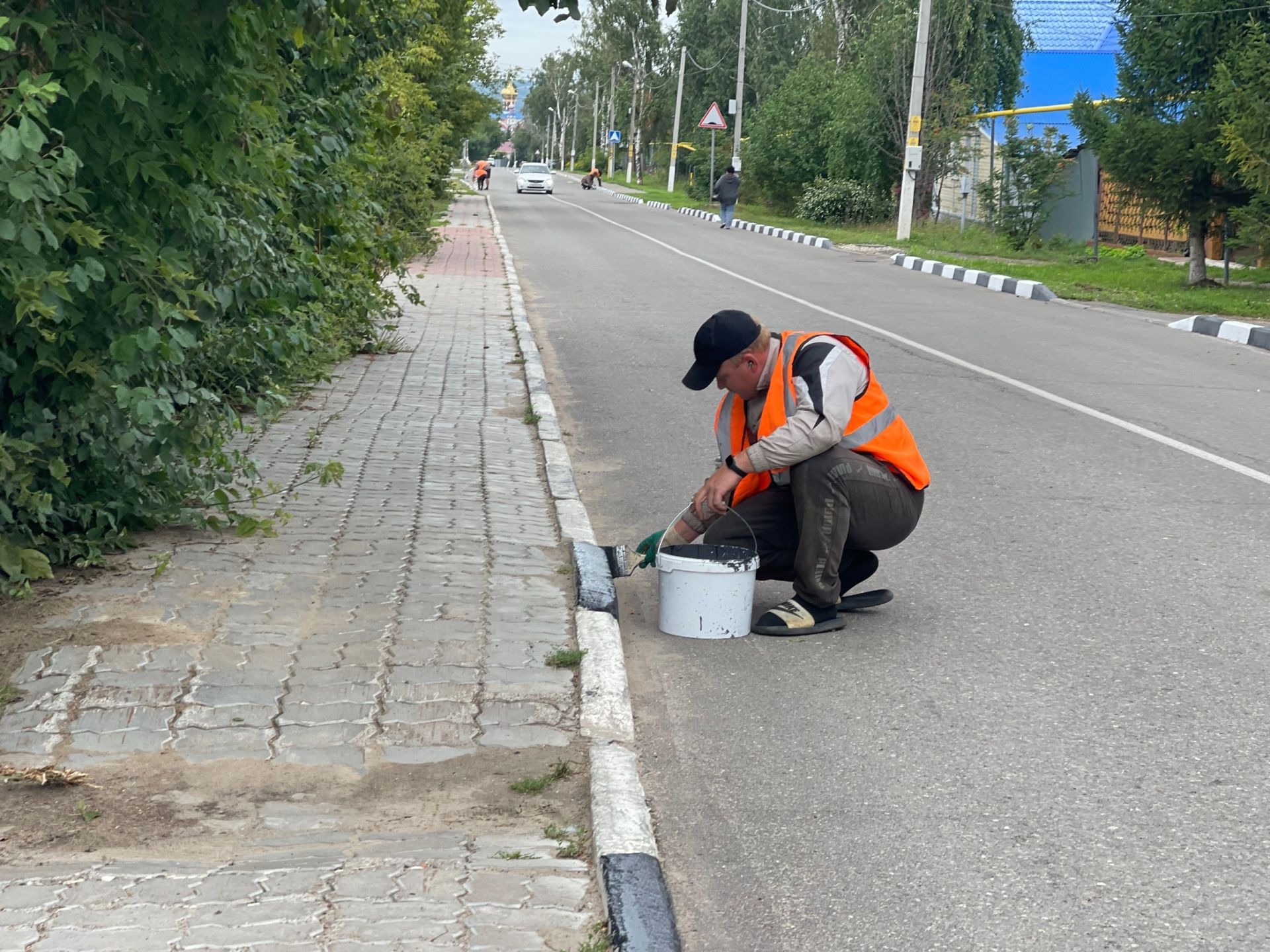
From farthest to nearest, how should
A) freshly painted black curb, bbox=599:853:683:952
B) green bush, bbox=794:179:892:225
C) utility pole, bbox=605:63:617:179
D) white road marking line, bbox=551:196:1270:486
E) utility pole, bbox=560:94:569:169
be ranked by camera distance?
utility pole, bbox=560:94:569:169
utility pole, bbox=605:63:617:179
green bush, bbox=794:179:892:225
white road marking line, bbox=551:196:1270:486
freshly painted black curb, bbox=599:853:683:952

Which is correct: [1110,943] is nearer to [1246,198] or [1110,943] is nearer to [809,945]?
[809,945]

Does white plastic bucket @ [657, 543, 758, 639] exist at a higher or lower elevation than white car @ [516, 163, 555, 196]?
lower

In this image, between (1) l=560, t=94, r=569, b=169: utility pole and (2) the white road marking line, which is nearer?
(2) the white road marking line

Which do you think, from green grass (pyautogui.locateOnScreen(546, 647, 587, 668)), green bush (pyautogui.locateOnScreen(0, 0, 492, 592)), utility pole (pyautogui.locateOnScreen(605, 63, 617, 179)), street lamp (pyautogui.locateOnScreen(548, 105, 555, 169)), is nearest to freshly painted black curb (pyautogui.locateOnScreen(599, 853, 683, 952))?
green grass (pyautogui.locateOnScreen(546, 647, 587, 668))

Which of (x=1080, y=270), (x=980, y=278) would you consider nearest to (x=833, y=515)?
(x=980, y=278)

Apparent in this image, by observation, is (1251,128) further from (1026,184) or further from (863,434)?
(863,434)

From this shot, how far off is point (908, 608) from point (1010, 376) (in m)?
6.38

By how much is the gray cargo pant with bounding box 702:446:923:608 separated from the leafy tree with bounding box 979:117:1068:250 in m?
22.7

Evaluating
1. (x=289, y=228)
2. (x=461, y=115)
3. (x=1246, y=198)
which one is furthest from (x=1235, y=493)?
(x=461, y=115)

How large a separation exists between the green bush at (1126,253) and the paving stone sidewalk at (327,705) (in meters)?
20.1

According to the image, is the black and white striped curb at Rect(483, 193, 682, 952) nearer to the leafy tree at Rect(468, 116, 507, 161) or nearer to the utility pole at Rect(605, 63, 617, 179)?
the utility pole at Rect(605, 63, 617, 179)

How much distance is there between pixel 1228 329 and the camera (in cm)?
1536

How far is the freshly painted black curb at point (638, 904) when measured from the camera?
304 centimetres

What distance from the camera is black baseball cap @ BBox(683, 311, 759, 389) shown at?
16.5 ft
